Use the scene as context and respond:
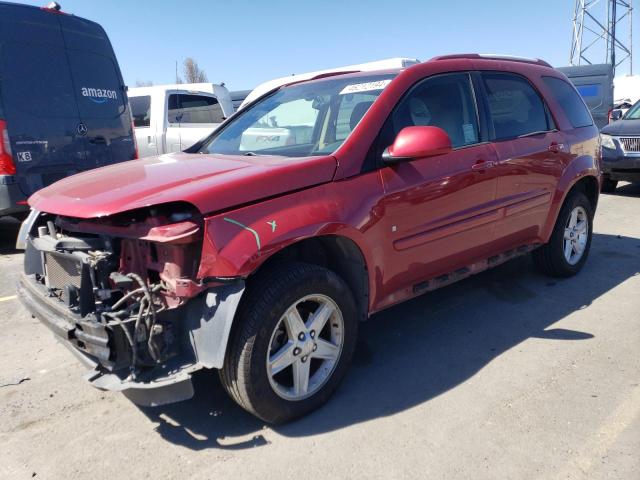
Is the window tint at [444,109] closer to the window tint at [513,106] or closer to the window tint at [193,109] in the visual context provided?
the window tint at [513,106]

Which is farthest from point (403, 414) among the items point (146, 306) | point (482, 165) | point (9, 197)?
point (9, 197)

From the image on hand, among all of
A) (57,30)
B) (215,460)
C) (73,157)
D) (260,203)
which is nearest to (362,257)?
(260,203)

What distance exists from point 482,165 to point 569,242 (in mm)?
1797

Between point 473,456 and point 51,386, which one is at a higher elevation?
point 51,386

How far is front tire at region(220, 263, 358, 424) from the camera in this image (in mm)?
2533

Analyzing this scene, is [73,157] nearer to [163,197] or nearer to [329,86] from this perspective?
[329,86]

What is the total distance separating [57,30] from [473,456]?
6.19m

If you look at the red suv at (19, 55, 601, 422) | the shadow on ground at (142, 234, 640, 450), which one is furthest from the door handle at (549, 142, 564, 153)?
the shadow on ground at (142, 234, 640, 450)

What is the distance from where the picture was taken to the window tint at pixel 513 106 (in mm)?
3985

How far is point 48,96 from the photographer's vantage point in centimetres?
594

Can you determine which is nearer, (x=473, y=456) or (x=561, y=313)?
(x=473, y=456)

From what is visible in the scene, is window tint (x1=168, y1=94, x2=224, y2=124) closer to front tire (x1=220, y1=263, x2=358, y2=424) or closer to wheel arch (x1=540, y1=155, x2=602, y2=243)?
wheel arch (x1=540, y1=155, x2=602, y2=243)

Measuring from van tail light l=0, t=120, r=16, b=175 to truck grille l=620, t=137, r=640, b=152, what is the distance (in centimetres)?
929

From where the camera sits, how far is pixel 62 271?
2.86m
